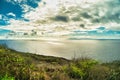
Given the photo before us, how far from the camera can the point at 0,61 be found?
10.8 m

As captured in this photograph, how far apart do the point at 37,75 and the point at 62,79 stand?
3.09 feet

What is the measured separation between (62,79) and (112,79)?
2.25 metres

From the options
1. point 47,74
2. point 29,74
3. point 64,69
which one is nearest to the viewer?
point 29,74

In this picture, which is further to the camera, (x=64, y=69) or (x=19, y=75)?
(x=64, y=69)

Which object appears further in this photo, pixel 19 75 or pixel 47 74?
pixel 47 74

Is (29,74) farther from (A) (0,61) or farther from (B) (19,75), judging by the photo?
(A) (0,61)

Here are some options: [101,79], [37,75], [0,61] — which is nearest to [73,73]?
[101,79]

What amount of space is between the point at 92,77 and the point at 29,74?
2.69m

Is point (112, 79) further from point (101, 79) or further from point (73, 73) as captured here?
point (73, 73)

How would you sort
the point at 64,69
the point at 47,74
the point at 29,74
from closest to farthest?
the point at 29,74 → the point at 47,74 → the point at 64,69

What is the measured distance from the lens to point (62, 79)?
33.0ft

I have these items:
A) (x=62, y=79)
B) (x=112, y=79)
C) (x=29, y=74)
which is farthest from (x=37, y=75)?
(x=112, y=79)

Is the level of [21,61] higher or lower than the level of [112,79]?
higher

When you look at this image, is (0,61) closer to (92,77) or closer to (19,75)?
(19,75)
